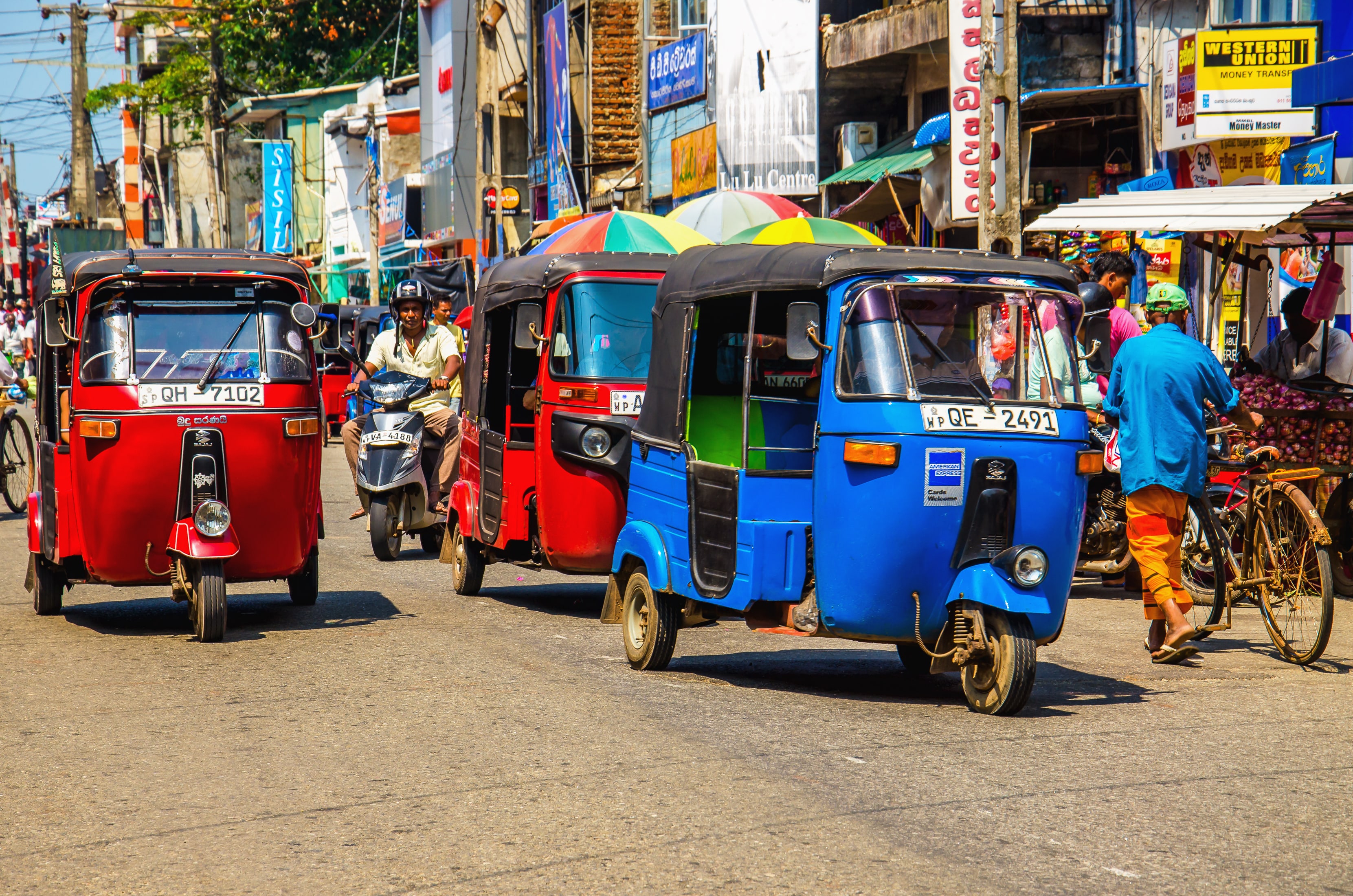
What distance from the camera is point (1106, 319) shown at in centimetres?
750

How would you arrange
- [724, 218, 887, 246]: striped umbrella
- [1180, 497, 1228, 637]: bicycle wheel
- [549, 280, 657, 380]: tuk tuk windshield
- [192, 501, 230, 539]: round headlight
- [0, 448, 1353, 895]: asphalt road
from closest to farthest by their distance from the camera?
[0, 448, 1353, 895]: asphalt road → [1180, 497, 1228, 637]: bicycle wheel → [192, 501, 230, 539]: round headlight → [549, 280, 657, 380]: tuk tuk windshield → [724, 218, 887, 246]: striped umbrella

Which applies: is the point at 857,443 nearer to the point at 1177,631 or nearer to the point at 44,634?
the point at 1177,631

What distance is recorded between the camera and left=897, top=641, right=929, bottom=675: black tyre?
321 inches

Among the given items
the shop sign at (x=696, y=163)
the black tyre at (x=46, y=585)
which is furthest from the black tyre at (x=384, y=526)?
the shop sign at (x=696, y=163)

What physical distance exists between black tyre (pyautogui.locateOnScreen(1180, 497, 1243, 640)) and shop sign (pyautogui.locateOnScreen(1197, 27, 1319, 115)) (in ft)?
18.7

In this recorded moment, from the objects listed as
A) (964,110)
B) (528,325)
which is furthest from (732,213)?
(528,325)

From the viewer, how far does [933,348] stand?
23.0ft

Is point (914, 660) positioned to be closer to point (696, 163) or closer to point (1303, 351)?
point (1303, 351)

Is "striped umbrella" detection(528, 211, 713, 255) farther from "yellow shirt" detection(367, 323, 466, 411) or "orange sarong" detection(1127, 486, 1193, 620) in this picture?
"orange sarong" detection(1127, 486, 1193, 620)

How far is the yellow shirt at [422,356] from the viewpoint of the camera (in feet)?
44.6

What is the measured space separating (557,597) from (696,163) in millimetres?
17114

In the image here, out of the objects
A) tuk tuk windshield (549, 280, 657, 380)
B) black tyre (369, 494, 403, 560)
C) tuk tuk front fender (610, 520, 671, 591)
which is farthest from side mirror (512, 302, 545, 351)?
black tyre (369, 494, 403, 560)

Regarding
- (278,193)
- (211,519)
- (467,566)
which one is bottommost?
(467,566)

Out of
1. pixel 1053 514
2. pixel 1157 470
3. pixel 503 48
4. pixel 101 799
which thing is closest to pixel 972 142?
pixel 1157 470
